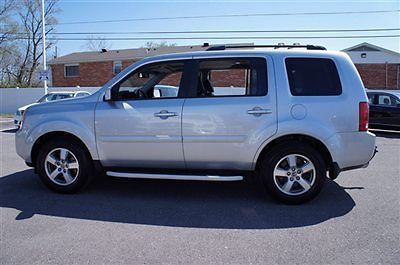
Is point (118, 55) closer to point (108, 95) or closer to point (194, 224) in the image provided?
point (108, 95)

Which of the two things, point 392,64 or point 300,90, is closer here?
point 300,90

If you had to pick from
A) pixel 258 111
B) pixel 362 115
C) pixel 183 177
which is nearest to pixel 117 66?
pixel 183 177

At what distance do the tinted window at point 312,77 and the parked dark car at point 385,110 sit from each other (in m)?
9.28

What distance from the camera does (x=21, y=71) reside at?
42938 millimetres

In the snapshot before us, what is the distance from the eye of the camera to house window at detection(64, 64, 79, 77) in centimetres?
→ 3103

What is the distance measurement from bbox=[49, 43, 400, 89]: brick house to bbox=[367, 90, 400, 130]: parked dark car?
19211 millimetres

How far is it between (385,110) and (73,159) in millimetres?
11510

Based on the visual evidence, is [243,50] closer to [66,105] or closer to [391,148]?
[66,105]

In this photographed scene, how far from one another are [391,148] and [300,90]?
636 cm

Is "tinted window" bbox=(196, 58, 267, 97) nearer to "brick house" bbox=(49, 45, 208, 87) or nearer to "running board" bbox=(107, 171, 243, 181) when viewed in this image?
"running board" bbox=(107, 171, 243, 181)

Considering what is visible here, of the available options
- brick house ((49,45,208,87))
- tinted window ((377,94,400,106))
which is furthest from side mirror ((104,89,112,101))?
brick house ((49,45,208,87))

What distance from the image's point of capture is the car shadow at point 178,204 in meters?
3.93

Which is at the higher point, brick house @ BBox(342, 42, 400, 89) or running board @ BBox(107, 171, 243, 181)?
brick house @ BBox(342, 42, 400, 89)

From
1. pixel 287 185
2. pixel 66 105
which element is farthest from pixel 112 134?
pixel 287 185
